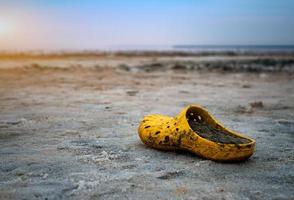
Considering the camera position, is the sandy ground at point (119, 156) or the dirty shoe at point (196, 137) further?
the dirty shoe at point (196, 137)

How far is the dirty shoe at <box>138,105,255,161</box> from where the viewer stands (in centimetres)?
368

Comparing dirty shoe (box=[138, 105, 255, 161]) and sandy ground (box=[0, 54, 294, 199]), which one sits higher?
dirty shoe (box=[138, 105, 255, 161])

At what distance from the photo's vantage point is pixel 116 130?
17.4 ft

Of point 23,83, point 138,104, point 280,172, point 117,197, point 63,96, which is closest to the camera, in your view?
point 117,197

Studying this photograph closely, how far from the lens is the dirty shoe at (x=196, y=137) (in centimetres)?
368

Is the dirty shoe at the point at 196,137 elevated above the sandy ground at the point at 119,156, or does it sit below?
above

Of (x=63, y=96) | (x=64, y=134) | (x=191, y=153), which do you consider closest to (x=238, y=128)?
(x=191, y=153)

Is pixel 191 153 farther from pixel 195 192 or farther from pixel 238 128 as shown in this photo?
pixel 238 128

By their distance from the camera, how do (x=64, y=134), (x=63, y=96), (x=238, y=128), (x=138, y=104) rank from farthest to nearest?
1. (x=63, y=96)
2. (x=138, y=104)
3. (x=238, y=128)
4. (x=64, y=134)

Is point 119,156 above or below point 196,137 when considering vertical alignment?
below

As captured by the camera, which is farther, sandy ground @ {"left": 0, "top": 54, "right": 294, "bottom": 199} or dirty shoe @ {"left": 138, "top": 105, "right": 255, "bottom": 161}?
dirty shoe @ {"left": 138, "top": 105, "right": 255, "bottom": 161}

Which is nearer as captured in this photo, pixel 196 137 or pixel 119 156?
pixel 196 137

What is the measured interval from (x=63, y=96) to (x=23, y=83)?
10.5 ft

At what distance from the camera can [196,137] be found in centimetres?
380
